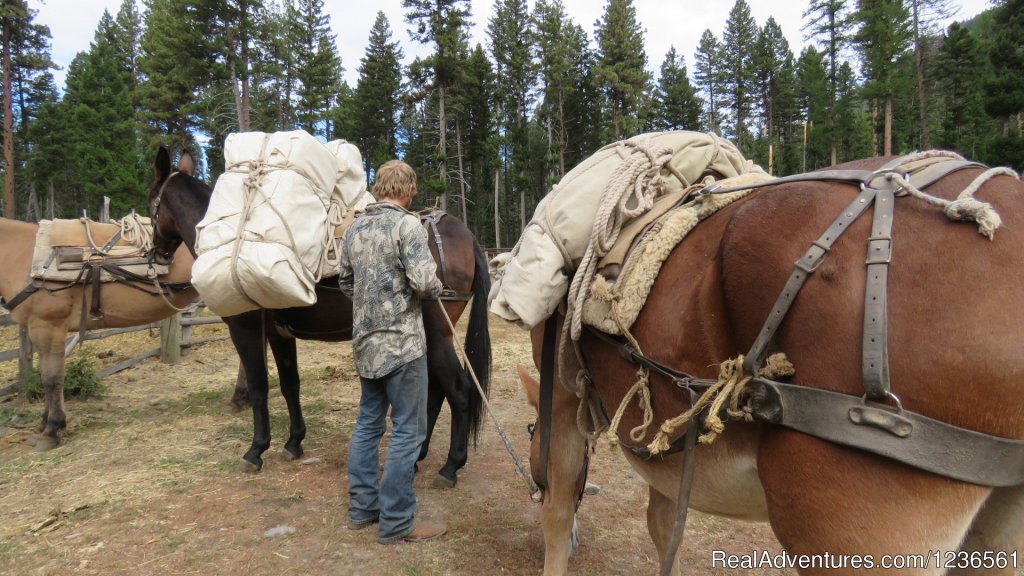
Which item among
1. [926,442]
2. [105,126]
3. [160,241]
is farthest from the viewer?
[105,126]

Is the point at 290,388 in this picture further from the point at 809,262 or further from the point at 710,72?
the point at 710,72

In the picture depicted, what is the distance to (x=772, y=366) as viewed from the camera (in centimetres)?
119

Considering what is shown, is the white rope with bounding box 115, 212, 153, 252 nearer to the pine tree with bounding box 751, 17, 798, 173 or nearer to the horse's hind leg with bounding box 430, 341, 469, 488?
the horse's hind leg with bounding box 430, 341, 469, 488

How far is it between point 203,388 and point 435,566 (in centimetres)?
Answer: 561

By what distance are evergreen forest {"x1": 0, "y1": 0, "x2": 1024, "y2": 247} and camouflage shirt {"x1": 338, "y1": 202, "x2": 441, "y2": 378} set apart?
2299 centimetres

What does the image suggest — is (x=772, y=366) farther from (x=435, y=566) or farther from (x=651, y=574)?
(x=435, y=566)

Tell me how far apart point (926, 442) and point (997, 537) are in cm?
49

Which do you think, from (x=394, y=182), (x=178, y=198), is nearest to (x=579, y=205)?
(x=394, y=182)

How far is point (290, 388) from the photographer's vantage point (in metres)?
4.57

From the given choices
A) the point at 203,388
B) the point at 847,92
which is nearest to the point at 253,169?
the point at 203,388

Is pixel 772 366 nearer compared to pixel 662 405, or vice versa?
pixel 772 366

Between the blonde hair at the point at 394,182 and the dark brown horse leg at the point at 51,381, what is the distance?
13.9 feet

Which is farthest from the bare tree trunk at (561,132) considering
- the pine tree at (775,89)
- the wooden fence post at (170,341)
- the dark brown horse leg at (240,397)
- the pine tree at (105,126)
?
the dark brown horse leg at (240,397)

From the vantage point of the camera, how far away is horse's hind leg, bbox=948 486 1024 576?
3.89ft
